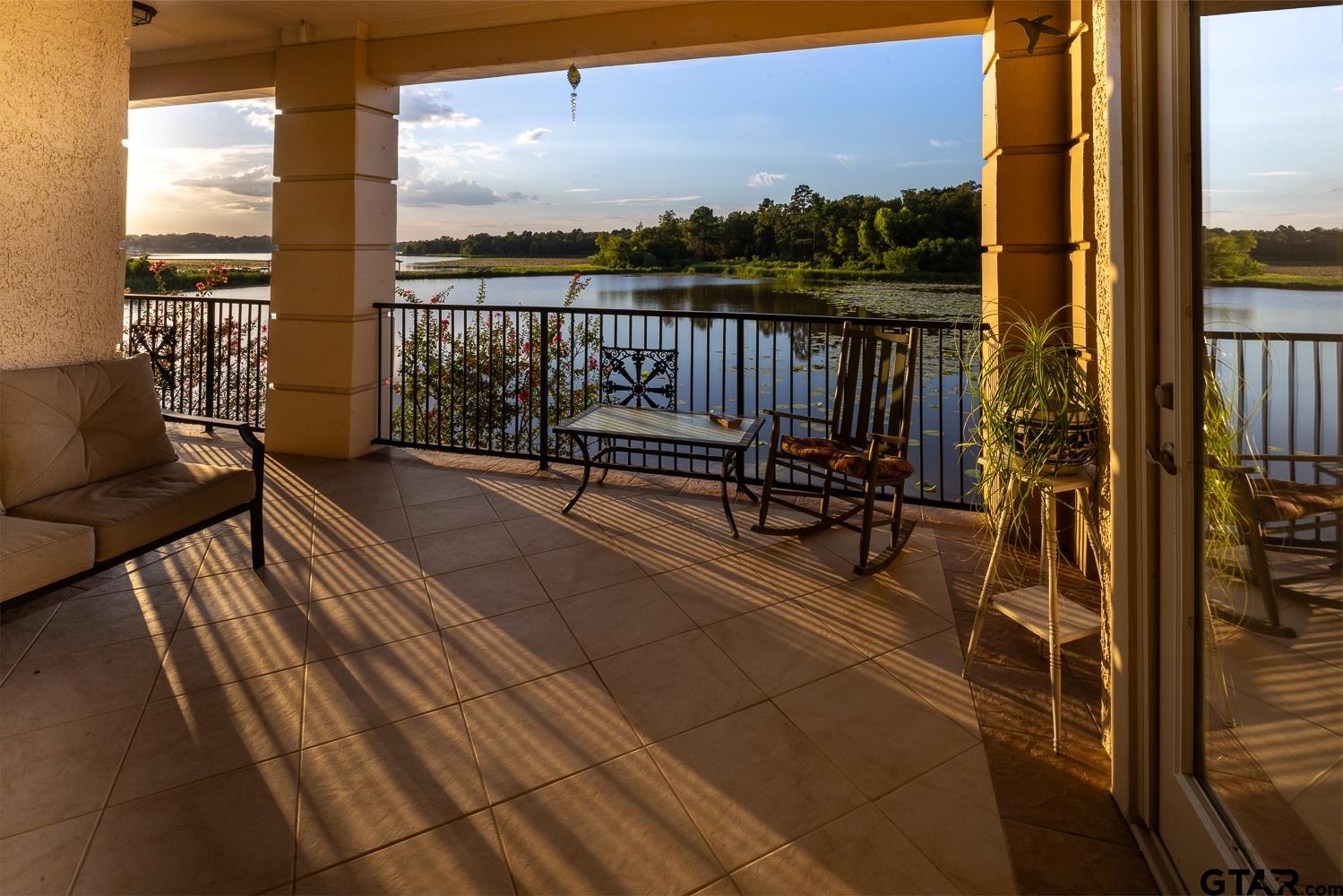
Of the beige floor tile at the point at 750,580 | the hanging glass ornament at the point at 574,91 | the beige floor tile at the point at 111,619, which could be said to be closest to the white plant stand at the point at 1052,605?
the beige floor tile at the point at 750,580

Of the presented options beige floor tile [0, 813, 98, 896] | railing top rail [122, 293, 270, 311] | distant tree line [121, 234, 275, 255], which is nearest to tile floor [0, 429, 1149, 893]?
beige floor tile [0, 813, 98, 896]

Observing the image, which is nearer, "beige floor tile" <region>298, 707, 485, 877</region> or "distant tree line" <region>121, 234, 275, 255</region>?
"beige floor tile" <region>298, 707, 485, 877</region>

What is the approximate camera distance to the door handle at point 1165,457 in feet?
4.58

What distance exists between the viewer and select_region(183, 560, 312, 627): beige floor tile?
8.47 ft

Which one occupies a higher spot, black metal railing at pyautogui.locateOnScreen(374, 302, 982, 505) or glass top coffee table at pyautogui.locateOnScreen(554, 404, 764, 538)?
black metal railing at pyautogui.locateOnScreen(374, 302, 982, 505)

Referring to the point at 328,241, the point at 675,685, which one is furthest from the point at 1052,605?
the point at 328,241

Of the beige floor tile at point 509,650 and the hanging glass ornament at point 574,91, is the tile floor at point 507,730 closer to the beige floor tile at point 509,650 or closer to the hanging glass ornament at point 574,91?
the beige floor tile at point 509,650

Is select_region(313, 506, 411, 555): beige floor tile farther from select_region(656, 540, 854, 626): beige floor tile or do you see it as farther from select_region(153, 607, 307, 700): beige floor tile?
select_region(656, 540, 854, 626): beige floor tile

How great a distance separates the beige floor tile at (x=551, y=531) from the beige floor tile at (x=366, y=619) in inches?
23.9

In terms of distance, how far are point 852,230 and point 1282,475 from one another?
444 cm

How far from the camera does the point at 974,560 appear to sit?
3193mm

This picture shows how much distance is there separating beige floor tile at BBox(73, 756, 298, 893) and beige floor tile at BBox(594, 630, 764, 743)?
870 mm

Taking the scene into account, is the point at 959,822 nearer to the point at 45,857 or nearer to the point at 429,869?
the point at 429,869

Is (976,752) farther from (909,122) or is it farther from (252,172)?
(252,172)
